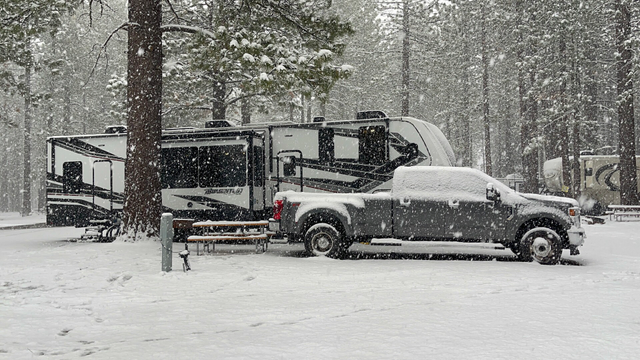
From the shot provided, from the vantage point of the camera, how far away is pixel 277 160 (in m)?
15.2

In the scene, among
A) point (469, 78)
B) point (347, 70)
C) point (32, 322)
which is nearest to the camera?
point (32, 322)

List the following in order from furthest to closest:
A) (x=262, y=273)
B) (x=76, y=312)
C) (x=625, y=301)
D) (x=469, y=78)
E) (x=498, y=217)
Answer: (x=469, y=78) → (x=498, y=217) → (x=262, y=273) → (x=625, y=301) → (x=76, y=312)

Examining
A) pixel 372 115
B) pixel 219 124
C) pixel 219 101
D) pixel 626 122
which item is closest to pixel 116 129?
pixel 219 124

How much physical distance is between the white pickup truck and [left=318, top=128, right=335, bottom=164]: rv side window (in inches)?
126

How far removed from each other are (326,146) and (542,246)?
6.26 meters

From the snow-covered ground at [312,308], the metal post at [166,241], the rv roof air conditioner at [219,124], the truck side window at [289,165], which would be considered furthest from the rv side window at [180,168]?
the metal post at [166,241]

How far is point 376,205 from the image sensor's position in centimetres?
1157

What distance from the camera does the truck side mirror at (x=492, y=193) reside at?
11055 millimetres

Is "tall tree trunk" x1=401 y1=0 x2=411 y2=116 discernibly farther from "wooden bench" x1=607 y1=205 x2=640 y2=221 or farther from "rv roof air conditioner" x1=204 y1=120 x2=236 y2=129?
"rv roof air conditioner" x1=204 y1=120 x2=236 y2=129

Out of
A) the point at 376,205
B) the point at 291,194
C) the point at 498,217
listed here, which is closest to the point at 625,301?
the point at 498,217

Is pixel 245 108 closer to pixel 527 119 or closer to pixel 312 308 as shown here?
pixel 527 119

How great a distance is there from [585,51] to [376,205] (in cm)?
1811

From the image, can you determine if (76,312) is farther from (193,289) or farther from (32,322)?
(193,289)

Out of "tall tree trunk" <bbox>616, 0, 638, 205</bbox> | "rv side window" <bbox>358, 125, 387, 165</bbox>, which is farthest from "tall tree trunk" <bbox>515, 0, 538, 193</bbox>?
"rv side window" <bbox>358, 125, 387, 165</bbox>
